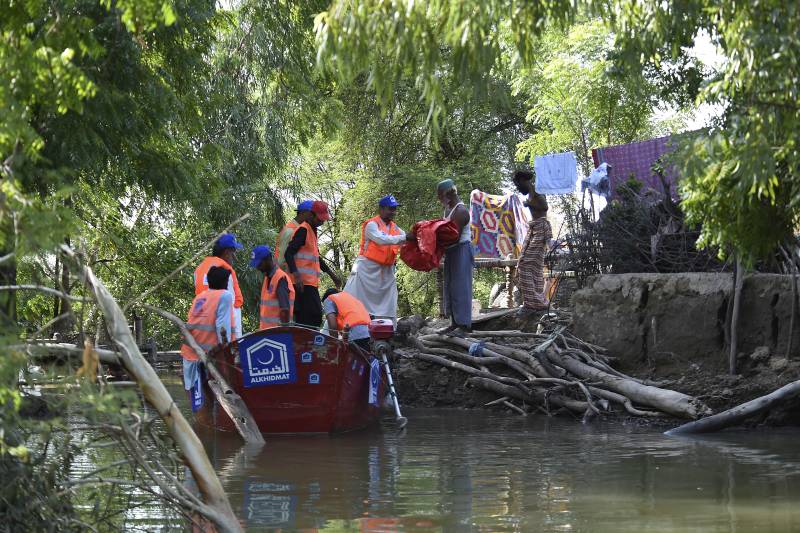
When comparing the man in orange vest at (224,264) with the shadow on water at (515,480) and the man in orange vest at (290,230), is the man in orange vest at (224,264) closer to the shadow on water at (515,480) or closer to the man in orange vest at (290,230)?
the man in orange vest at (290,230)

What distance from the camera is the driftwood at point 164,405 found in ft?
18.1

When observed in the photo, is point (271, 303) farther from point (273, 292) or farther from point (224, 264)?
point (224, 264)

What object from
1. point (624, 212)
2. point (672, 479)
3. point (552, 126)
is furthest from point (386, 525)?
point (552, 126)

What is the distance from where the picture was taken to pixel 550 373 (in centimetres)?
1370

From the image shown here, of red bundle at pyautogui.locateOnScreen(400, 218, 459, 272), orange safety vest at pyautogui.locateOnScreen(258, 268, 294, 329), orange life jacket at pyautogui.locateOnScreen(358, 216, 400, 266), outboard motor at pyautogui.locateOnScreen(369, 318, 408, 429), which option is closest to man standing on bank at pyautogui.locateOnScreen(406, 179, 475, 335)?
red bundle at pyautogui.locateOnScreen(400, 218, 459, 272)

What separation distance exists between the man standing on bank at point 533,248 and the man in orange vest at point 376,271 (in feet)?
5.61

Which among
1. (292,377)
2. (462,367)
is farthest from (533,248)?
(292,377)

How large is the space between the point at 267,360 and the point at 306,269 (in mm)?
1969

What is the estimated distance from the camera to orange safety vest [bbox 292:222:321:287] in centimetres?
1323

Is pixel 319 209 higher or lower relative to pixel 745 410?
higher

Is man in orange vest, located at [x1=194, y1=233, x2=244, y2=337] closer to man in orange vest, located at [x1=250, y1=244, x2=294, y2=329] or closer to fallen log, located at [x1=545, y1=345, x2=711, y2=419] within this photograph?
man in orange vest, located at [x1=250, y1=244, x2=294, y2=329]

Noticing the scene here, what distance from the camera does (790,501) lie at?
25.3 ft

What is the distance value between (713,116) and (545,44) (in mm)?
22733

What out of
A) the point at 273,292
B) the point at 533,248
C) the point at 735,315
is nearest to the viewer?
the point at 735,315
